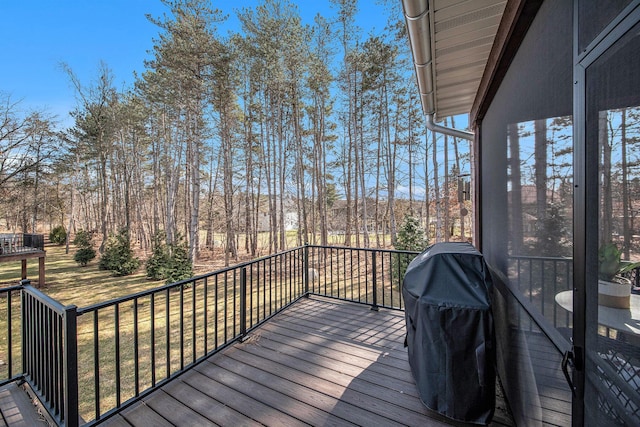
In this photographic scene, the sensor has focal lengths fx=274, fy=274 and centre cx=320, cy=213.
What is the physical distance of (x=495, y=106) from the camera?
2.24 metres

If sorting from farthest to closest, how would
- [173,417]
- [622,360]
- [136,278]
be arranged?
[136,278] → [173,417] → [622,360]

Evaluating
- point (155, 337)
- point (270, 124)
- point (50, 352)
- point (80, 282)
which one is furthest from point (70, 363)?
point (270, 124)

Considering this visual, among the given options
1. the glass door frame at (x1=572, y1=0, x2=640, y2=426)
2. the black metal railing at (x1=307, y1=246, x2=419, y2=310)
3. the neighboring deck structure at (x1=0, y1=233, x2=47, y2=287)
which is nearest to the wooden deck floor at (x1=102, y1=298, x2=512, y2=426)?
the black metal railing at (x1=307, y1=246, x2=419, y2=310)

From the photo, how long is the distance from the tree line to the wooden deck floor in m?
5.23

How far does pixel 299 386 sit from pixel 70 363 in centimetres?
142

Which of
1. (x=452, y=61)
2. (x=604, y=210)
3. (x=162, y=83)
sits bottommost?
(x=604, y=210)

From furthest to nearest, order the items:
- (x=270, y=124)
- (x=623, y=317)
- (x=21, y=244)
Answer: (x=270, y=124) < (x=21, y=244) < (x=623, y=317)

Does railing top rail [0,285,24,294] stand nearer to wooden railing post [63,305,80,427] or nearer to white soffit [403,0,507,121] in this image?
wooden railing post [63,305,80,427]

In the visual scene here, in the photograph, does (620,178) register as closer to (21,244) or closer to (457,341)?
(457,341)

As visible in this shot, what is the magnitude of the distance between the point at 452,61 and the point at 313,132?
8530mm

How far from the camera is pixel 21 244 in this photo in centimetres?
892

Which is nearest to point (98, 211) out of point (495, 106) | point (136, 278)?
point (136, 278)

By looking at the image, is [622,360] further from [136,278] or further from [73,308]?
[136,278]

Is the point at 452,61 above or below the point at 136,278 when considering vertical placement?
above
